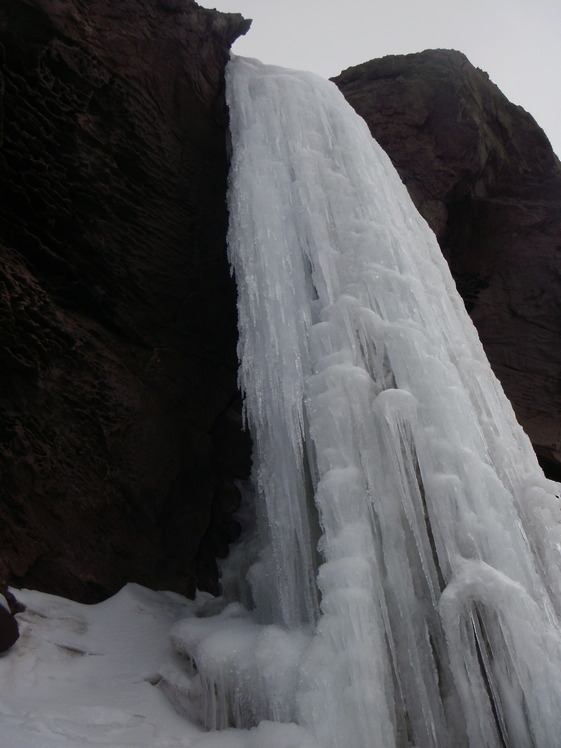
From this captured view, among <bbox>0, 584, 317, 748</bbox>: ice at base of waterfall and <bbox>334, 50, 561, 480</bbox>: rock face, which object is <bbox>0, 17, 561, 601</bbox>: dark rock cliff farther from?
<bbox>334, 50, 561, 480</bbox>: rock face

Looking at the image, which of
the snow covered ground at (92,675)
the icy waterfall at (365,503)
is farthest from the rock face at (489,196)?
the snow covered ground at (92,675)

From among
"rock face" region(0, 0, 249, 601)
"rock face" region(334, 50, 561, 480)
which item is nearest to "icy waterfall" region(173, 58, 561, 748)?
"rock face" region(0, 0, 249, 601)

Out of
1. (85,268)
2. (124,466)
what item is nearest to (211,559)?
(124,466)

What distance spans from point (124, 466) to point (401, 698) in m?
3.01

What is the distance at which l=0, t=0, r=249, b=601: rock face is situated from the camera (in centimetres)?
464

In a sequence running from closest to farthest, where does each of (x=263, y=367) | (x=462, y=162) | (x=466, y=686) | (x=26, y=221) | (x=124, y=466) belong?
(x=466, y=686)
(x=263, y=367)
(x=26, y=221)
(x=124, y=466)
(x=462, y=162)

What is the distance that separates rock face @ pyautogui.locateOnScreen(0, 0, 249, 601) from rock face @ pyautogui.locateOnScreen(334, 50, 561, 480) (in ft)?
8.08

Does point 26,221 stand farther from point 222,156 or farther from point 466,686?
point 466,686

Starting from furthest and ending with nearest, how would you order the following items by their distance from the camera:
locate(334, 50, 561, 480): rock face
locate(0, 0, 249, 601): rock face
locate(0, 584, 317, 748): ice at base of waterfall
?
locate(334, 50, 561, 480): rock face < locate(0, 0, 249, 601): rock face < locate(0, 584, 317, 748): ice at base of waterfall

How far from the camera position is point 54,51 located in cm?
468

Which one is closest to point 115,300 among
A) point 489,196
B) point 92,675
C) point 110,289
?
point 110,289

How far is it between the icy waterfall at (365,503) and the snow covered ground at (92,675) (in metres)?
0.27

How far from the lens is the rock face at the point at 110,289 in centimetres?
464

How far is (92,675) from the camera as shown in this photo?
370 cm
